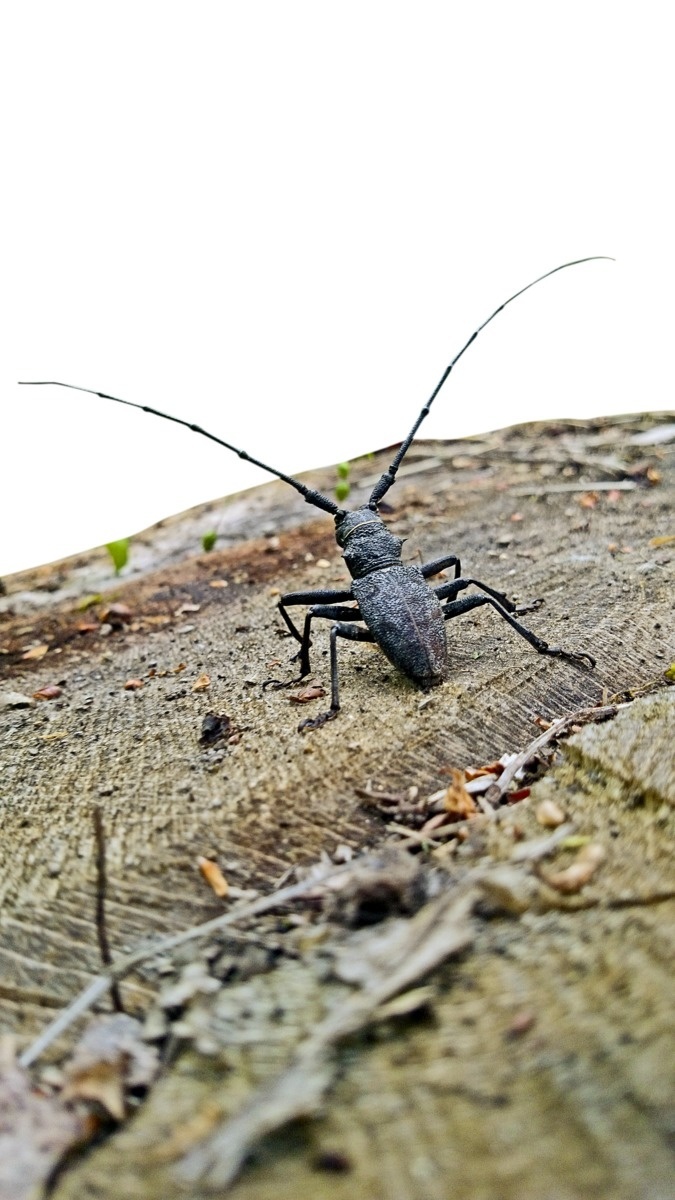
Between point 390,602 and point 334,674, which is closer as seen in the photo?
point 334,674

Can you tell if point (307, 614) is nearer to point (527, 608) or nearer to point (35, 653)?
point (527, 608)

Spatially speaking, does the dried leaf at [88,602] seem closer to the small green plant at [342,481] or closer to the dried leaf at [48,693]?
the dried leaf at [48,693]

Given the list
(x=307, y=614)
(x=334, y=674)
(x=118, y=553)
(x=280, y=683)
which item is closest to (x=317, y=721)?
(x=334, y=674)

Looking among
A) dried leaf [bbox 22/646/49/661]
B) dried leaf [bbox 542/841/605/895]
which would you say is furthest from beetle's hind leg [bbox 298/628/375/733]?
dried leaf [bbox 22/646/49/661]

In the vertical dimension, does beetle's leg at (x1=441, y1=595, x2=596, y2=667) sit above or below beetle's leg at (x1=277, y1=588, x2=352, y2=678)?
below

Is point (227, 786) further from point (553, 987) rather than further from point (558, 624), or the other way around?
point (558, 624)

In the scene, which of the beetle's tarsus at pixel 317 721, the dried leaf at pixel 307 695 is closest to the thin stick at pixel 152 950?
the beetle's tarsus at pixel 317 721

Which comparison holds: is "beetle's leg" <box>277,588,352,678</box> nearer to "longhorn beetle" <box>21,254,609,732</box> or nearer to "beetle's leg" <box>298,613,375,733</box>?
"longhorn beetle" <box>21,254,609,732</box>
